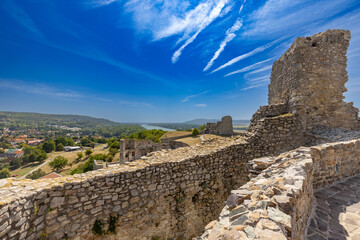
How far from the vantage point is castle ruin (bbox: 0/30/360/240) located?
2227 mm

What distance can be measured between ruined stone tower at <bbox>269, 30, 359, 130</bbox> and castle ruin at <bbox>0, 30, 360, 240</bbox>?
1.8 inches

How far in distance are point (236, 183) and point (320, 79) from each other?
6.28m

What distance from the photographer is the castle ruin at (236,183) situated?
2.23m

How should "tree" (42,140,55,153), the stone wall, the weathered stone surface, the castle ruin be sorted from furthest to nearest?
"tree" (42,140,55,153)
the weathered stone surface
the stone wall
the castle ruin

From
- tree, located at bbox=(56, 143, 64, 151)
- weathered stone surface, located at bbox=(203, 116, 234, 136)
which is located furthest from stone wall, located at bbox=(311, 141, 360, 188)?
tree, located at bbox=(56, 143, 64, 151)

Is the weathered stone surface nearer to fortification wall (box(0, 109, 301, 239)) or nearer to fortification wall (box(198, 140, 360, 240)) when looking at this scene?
fortification wall (box(0, 109, 301, 239))

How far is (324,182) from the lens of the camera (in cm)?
376

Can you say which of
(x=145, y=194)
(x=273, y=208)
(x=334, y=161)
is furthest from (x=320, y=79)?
(x=145, y=194)

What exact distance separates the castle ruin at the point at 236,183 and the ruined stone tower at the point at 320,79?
47 mm

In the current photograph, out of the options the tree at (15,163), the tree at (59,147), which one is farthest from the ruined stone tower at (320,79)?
the tree at (59,147)

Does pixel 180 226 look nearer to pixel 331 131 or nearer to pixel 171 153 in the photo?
pixel 171 153

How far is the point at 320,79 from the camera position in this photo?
6.89 metres

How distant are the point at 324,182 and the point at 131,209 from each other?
549 centimetres

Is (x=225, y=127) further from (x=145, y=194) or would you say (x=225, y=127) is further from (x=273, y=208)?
(x=273, y=208)
